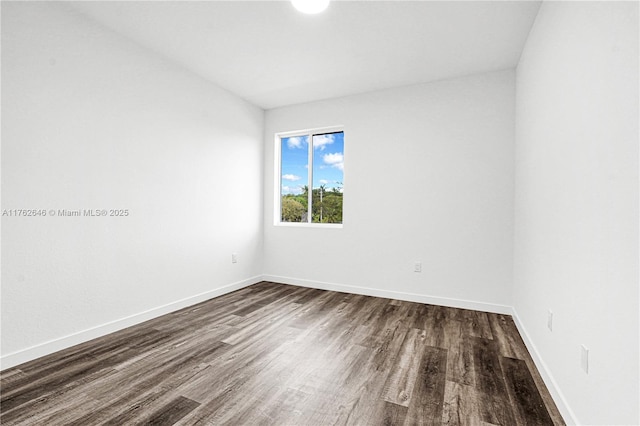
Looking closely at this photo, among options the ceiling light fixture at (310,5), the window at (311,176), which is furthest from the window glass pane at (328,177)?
the ceiling light fixture at (310,5)

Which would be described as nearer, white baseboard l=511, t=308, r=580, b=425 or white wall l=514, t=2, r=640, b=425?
white wall l=514, t=2, r=640, b=425

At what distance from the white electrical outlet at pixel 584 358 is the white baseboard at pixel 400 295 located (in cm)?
189

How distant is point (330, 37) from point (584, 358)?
9.06 feet

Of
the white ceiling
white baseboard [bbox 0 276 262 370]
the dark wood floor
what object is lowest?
the dark wood floor

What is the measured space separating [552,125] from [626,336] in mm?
1329

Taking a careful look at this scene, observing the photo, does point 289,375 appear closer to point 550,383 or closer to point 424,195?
point 550,383

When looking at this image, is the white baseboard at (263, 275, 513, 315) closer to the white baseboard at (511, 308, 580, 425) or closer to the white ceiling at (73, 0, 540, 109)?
the white baseboard at (511, 308, 580, 425)

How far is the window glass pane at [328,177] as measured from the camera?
164 inches

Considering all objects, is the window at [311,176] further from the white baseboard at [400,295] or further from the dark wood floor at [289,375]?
the dark wood floor at [289,375]

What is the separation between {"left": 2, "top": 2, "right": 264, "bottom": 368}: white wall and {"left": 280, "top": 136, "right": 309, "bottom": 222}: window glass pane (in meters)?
1.09

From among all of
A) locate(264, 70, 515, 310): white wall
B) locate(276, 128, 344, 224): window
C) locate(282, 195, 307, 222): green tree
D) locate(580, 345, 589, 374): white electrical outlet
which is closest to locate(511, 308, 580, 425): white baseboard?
locate(580, 345, 589, 374): white electrical outlet

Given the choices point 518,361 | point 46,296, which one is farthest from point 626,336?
point 46,296

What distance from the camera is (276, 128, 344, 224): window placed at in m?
4.20

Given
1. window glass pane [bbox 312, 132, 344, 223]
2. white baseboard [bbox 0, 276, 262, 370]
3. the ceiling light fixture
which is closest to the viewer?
white baseboard [bbox 0, 276, 262, 370]
